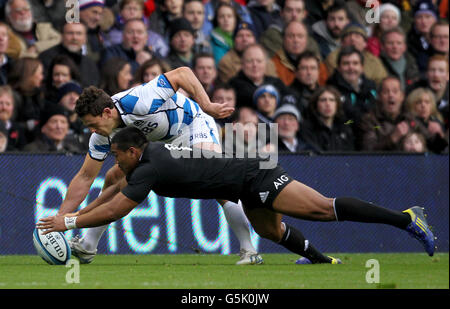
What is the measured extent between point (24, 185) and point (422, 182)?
5.55 m

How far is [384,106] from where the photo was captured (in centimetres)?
1427

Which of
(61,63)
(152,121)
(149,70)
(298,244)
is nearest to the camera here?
(152,121)

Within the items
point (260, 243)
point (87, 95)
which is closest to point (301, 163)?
point (260, 243)

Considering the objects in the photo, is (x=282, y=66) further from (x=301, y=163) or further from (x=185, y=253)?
(x=185, y=253)

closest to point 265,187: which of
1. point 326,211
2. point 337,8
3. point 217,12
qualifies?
point 326,211

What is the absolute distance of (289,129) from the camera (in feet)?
44.2

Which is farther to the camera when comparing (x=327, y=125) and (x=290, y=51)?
(x=290, y=51)

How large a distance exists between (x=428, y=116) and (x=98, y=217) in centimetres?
728

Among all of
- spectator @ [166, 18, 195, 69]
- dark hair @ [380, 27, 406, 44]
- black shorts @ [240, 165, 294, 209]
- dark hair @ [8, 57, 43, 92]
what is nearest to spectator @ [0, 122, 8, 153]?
dark hair @ [8, 57, 43, 92]

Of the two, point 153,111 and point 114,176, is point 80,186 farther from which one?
point 153,111

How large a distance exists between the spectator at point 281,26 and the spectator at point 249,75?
90 cm

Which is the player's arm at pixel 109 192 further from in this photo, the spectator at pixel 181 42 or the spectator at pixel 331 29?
the spectator at pixel 331 29

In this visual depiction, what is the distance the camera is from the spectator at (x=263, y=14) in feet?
49.8

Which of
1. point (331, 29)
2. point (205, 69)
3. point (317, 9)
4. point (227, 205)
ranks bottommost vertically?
point (227, 205)
